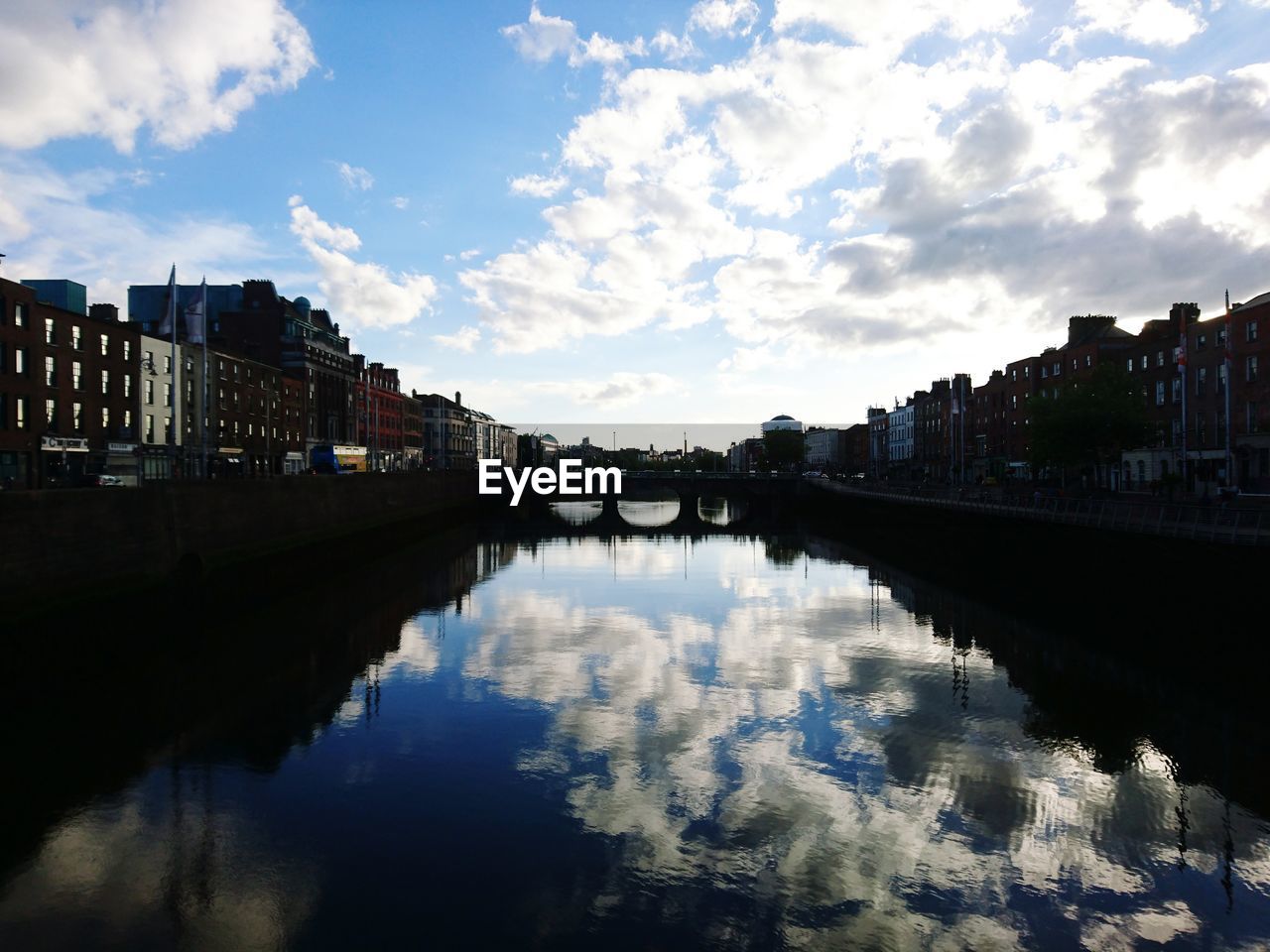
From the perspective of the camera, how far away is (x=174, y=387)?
4347cm

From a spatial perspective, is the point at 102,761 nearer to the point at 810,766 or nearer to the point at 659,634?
the point at 810,766

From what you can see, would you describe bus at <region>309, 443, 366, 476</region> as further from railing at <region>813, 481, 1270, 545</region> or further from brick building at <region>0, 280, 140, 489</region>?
railing at <region>813, 481, 1270, 545</region>

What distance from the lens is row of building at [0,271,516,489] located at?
164 ft

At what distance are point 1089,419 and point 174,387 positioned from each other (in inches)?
2405

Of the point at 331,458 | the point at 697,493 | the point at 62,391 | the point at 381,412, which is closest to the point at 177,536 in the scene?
the point at 62,391

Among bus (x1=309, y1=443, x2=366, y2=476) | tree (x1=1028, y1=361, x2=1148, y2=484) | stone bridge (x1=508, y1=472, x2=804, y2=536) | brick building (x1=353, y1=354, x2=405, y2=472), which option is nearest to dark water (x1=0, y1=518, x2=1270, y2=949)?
tree (x1=1028, y1=361, x2=1148, y2=484)

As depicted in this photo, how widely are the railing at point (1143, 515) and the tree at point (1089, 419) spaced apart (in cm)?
688

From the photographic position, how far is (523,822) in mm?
15508

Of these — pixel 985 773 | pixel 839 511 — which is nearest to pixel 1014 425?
pixel 839 511

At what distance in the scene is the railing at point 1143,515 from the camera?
1144 inches

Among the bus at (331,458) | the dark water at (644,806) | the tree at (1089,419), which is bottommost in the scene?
the dark water at (644,806)

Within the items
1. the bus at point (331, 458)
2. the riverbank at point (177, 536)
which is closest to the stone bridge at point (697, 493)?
the bus at point (331, 458)

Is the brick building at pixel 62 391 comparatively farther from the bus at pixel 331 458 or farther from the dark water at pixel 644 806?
the dark water at pixel 644 806

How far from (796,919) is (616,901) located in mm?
2806
